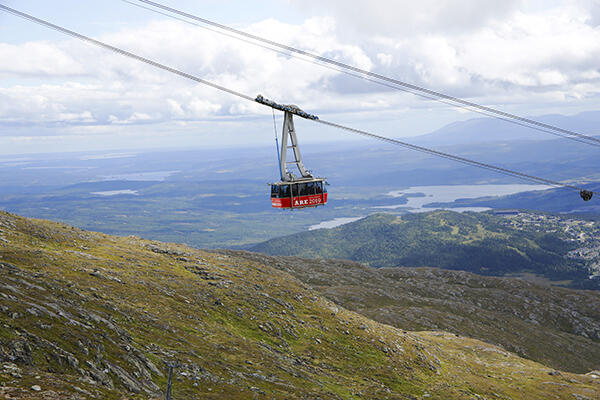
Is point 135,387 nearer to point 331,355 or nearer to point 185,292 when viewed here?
point 185,292

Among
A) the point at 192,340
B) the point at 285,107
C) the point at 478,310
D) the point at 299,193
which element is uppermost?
the point at 285,107

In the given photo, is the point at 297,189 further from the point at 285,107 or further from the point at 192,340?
the point at 192,340

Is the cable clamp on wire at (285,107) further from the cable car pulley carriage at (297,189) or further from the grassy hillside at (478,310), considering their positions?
the grassy hillside at (478,310)

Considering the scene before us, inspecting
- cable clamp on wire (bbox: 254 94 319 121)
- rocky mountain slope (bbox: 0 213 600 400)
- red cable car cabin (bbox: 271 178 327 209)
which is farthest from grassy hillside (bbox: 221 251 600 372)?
cable clamp on wire (bbox: 254 94 319 121)

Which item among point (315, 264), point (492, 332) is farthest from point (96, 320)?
point (315, 264)

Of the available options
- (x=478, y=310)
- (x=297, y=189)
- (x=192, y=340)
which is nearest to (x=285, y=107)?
(x=297, y=189)
